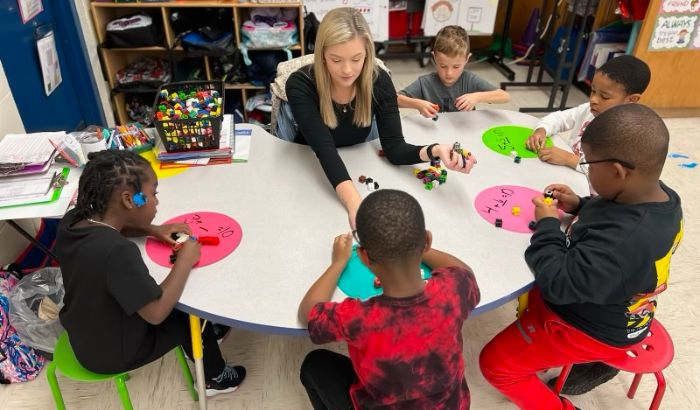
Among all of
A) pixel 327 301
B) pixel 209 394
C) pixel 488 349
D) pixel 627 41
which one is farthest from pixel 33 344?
pixel 627 41

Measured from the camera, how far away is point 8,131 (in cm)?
199

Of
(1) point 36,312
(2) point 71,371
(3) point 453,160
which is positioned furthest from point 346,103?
(1) point 36,312

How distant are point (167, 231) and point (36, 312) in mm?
796

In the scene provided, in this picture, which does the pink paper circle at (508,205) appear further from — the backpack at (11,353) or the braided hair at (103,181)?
the backpack at (11,353)

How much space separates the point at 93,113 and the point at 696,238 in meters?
3.57

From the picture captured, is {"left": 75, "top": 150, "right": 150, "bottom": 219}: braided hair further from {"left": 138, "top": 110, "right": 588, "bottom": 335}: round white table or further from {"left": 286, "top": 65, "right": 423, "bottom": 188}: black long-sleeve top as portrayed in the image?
{"left": 286, "top": 65, "right": 423, "bottom": 188}: black long-sleeve top

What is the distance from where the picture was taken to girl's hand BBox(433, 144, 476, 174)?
161 centimetres

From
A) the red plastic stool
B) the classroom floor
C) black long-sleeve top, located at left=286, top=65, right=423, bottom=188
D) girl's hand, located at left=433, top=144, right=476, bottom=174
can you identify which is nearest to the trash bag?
the classroom floor

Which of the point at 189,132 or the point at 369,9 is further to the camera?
the point at 369,9

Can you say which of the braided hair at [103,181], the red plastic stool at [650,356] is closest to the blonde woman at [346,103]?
the braided hair at [103,181]

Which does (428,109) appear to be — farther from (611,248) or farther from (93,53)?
(93,53)

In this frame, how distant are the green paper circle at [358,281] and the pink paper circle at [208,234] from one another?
1.06ft

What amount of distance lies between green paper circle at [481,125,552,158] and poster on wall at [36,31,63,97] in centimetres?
223

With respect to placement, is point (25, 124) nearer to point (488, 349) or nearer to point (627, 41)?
point (488, 349)
